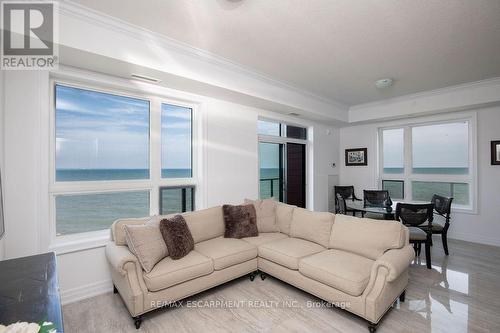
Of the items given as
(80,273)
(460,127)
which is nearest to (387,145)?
(460,127)

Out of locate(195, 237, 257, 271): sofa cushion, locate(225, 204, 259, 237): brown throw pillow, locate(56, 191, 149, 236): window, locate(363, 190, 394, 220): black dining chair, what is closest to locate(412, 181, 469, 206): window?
locate(363, 190, 394, 220): black dining chair

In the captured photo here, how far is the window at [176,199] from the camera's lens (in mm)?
3336

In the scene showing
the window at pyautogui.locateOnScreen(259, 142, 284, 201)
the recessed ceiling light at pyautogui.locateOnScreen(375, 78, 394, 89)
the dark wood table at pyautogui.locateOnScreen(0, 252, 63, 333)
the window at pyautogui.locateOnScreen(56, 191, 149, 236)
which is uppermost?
the recessed ceiling light at pyautogui.locateOnScreen(375, 78, 394, 89)

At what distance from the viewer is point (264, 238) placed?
3186mm

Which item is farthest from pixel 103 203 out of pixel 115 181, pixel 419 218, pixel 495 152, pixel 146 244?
pixel 495 152

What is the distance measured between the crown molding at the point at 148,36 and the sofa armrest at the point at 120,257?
7.15 feet

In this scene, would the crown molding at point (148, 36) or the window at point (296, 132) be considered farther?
the window at point (296, 132)

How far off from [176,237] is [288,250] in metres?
1.28

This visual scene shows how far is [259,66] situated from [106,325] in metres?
3.39

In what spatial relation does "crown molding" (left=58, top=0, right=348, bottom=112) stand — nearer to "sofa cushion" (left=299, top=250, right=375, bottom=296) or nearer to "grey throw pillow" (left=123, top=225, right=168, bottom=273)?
"grey throw pillow" (left=123, top=225, right=168, bottom=273)

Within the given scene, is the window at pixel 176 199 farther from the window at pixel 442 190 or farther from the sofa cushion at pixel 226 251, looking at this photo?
the window at pixel 442 190

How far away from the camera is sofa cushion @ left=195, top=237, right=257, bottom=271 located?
8.54 ft

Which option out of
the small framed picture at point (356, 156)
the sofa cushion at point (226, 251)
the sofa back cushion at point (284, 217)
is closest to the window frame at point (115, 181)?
the sofa cushion at point (226, 251)

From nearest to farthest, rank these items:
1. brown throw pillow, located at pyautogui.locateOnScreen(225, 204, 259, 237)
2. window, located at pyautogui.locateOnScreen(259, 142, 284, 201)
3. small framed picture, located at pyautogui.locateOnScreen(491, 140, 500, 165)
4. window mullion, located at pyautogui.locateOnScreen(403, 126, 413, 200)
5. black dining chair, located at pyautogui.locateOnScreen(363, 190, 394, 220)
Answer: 1. brown throw pillow, located at pyautogui.locateOnScreen(225, 204, 259, 237)
2. small framed picture, located at pyautogui.locateOnScreen(491, 140, 500, 165)
3. black dining chair, located at pyautogui.locateOnScreen(363, 190, 394, 220)
4. window, located at pyautogui.locateOnScreen(259, 142, 284, 201)
5. window mullion, located at pyautogui.locateOnScreen(403, 126, 413, 200)
